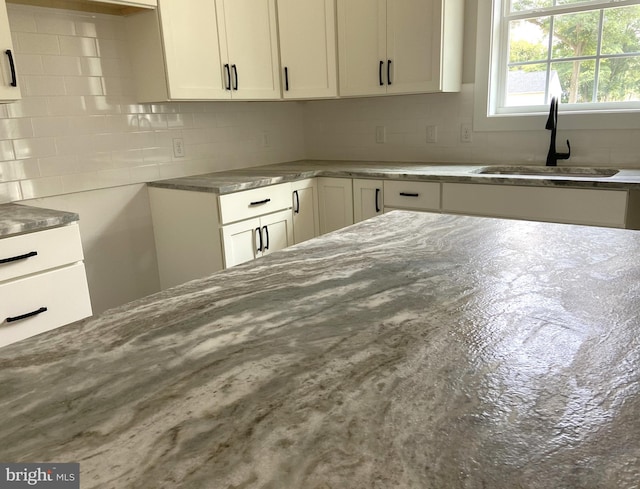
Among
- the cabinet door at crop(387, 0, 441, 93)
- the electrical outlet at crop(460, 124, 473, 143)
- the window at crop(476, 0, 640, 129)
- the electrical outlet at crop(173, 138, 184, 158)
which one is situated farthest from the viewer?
the electrical outlet at crop(460, 124, 473, 143)

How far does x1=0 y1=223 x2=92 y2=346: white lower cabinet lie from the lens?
2.04 meters

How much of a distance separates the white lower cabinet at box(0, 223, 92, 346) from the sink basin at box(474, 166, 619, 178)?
224cm

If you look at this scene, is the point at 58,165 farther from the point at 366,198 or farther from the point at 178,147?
the point at 366,198

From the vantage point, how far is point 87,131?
9.24 feet

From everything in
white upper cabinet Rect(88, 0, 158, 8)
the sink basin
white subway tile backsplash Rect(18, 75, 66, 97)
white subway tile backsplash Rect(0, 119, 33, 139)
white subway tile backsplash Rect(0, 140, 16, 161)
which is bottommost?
the sink basin

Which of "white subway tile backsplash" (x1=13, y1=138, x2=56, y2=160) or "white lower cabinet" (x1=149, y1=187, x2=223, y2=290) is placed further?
"white lower cabinet" (x1=149, y1=187, x2=223, y2=290)

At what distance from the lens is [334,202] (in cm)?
336

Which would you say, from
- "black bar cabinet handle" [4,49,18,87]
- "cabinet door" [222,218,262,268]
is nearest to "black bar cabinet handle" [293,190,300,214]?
"cabinet door" [222,218,262,268]

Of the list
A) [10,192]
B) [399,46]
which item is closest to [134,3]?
[10,192]

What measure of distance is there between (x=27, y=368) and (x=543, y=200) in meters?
2.42

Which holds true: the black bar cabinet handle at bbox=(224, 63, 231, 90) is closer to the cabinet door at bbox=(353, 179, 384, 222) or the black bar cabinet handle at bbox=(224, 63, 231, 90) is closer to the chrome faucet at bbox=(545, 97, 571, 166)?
the cabinet door at bbox=(353, 179, 384, 222)

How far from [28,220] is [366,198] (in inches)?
72.6

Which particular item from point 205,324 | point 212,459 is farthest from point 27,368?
point 212,459

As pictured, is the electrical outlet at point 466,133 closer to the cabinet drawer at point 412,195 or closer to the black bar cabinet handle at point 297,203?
the cabinet drawer at point 412,195
